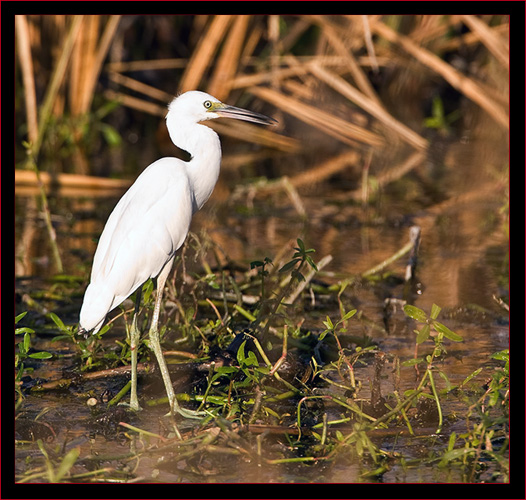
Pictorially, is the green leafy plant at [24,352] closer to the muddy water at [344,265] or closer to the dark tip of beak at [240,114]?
the muddy water at [344,265]

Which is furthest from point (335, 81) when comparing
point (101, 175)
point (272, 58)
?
point (101, 175)

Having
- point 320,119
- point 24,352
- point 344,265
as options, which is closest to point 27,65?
point 320,119

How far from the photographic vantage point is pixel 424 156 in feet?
33.2

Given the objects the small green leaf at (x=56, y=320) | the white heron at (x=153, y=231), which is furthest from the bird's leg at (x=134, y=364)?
the small green leaf at (x=56, y=320)

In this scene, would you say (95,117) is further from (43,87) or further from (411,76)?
(411,76)

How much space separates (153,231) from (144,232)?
43mm

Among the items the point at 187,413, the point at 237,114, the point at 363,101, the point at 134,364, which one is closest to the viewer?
the point at 187,413

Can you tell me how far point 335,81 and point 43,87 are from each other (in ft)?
11.0

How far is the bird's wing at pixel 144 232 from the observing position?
161 inches

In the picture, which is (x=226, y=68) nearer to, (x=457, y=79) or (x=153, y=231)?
(x=457, y=79)

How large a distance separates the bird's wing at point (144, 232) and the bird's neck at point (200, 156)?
12cm

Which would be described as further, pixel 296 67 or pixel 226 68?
pixel 226 68

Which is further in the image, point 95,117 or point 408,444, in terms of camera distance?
point 95,117

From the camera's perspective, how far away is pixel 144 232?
417 cm
